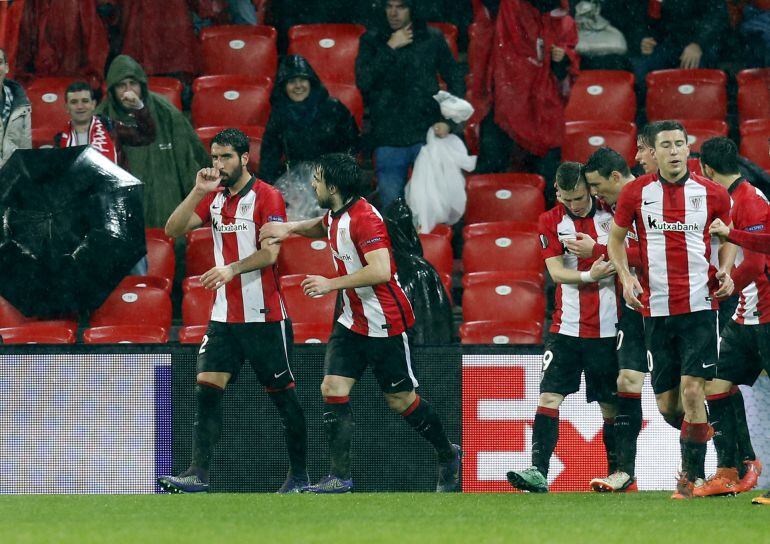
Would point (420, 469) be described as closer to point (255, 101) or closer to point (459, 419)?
point (459, 419)

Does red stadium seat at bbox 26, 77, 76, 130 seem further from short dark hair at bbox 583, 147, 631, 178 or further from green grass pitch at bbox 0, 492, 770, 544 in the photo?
short dark hair at bbox 583, 147, 631, 178

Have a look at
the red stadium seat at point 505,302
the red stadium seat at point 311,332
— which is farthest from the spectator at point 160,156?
the red stadium seat at point 505,302

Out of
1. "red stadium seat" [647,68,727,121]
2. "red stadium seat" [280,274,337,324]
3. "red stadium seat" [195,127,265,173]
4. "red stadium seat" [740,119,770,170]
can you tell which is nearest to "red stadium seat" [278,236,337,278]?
"red stadium seat" [280,274,337,324]

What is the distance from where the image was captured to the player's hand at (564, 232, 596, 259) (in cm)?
789

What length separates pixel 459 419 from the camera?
345 inches

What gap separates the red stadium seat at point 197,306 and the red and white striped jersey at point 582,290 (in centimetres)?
274

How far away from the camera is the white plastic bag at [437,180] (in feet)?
35.0

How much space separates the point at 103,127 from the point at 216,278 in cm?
290

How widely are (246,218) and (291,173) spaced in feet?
8.16

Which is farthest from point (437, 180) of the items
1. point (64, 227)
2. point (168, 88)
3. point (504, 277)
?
point (64, 227)

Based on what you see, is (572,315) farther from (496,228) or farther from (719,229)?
(496,228)

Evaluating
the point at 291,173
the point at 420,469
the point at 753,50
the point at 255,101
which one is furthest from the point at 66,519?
the point at 753,50

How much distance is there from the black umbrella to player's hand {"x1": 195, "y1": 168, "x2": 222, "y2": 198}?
5.73 feet

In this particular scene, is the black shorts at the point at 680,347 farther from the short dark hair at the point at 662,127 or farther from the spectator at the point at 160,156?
the spectator at the point at 160,156
